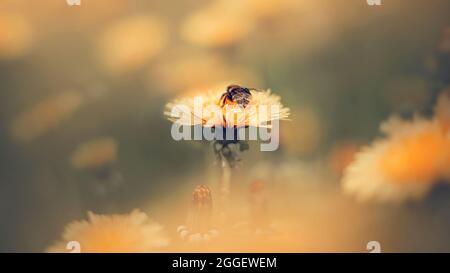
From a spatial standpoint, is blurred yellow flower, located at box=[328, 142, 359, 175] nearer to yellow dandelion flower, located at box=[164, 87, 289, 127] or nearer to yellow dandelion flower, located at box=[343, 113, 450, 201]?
yellow dandelion flower, located at box=[343, 113, 450, 201]

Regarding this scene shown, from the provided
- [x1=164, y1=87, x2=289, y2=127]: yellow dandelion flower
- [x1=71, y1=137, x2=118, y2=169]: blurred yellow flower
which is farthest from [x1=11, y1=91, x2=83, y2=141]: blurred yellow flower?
[x1=164, y1=87, x2=289, y2=127]: yellow dandelion flower

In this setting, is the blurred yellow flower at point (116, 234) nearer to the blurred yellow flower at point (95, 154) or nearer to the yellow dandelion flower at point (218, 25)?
the blurred yellow flower at point (95, 154)

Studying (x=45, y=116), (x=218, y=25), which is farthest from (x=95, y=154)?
(x=218, y=25)

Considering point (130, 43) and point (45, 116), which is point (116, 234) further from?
point (130, 43)

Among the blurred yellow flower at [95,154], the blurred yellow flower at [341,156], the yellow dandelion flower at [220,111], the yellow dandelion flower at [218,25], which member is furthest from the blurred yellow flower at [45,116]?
the blurred yellow flower at [341,156]
